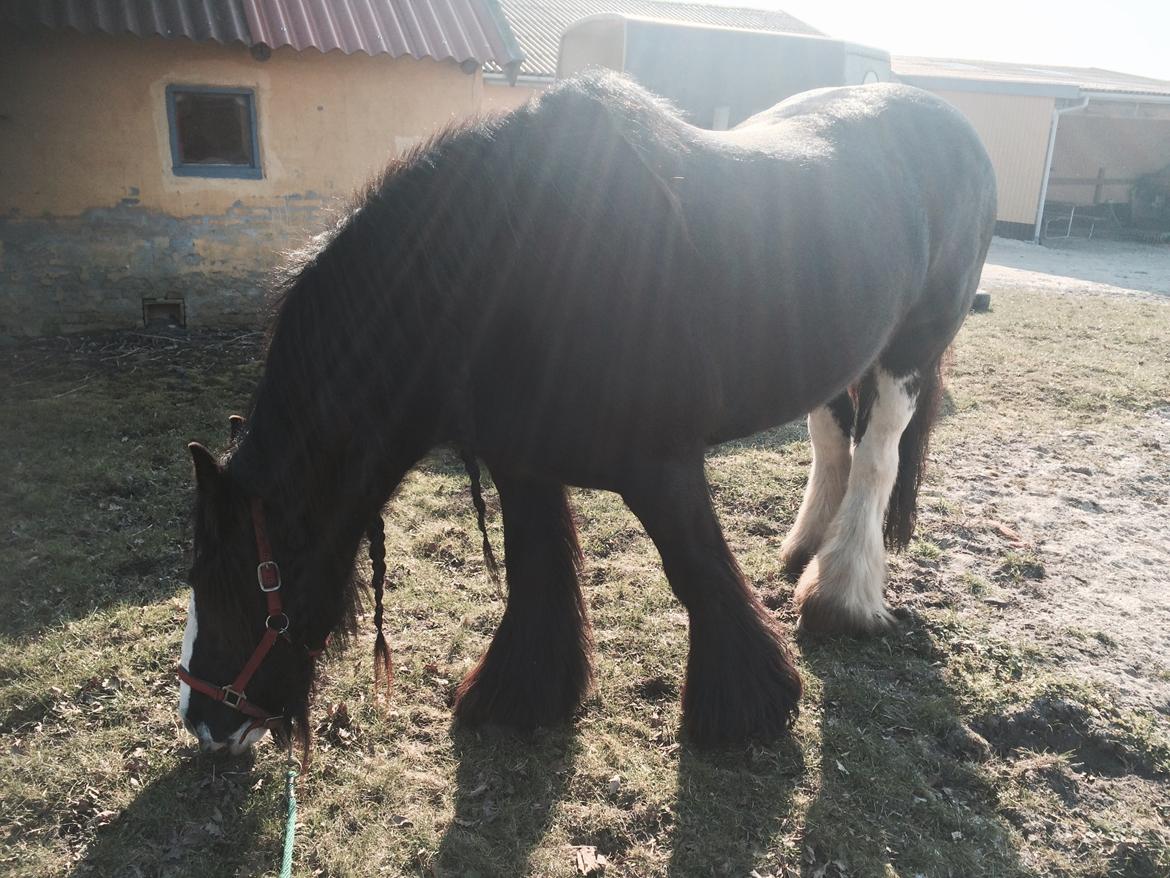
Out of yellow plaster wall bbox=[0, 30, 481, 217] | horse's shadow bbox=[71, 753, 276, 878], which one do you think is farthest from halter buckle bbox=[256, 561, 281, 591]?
yellow plaster wall bbox=[0, 30, 481, 217]

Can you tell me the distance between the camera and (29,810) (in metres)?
2.35

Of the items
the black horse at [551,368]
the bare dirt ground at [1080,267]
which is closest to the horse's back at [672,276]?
the black horse at [551,368]

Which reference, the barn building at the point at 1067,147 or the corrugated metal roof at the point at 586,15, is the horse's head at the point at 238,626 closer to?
the corrugated metal roof at the point at 586,15

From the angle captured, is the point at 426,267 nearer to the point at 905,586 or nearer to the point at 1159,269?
the point at 905,586

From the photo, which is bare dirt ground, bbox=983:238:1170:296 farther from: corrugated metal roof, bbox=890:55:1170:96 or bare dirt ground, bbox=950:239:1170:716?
bare dirt ground, bbox=950:239:1170:716

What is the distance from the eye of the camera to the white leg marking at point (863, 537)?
132 inches

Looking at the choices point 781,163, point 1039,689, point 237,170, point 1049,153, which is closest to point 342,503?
point 781,163

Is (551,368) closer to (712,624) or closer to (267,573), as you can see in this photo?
(267,573)

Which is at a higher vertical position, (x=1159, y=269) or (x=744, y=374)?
(x=744, y=374)

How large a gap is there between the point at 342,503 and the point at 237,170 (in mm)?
6738

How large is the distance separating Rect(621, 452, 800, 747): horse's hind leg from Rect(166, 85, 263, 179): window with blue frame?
6.84 m

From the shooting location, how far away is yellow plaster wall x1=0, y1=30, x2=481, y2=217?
6.85 metres

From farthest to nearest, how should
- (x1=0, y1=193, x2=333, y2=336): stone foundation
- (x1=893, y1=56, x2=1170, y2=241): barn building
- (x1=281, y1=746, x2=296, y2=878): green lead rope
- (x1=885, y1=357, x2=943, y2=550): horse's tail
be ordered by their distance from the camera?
(x1=893, y1=56, x2=1170, y2=241): barn building → (x1=0, y1=193, x2=333, y2=336): stone foundation → (x1=885, y1=357, x2=943, y2=550): horse's tail → (x1=281, y1=746, x2=296, y2=878): green lead rope

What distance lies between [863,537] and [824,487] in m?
0.50
